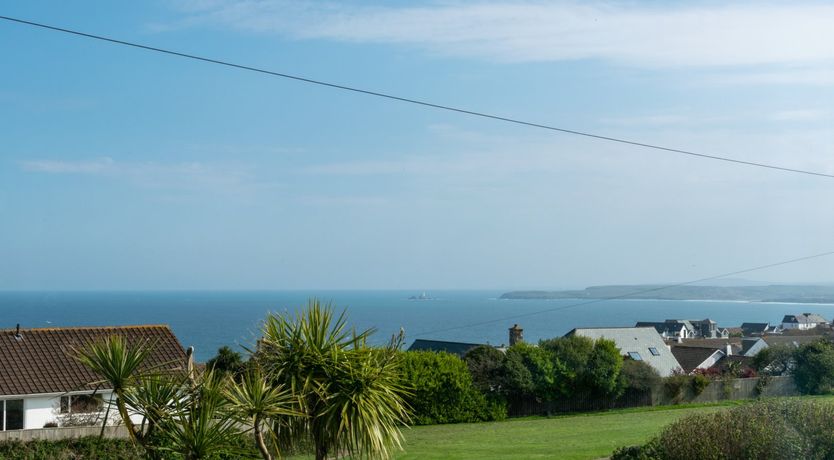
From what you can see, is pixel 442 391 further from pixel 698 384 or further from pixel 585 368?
pixel 698 384

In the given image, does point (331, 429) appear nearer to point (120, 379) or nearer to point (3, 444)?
point (120, 379)

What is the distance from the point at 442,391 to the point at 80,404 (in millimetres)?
14517

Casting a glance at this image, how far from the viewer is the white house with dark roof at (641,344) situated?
6069 cm

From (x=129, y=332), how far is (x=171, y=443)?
22.2m

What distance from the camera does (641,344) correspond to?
6244 centimetres

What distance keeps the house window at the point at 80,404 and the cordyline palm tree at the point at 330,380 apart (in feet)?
60.6

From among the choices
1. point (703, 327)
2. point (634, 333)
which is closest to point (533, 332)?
point (703, 327)

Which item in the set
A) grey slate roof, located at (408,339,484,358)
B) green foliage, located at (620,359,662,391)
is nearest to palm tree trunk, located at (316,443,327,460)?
green foliage, located at (620,359,662,391)

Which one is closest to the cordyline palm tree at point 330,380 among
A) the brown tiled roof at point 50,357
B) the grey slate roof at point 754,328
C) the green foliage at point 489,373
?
the brown tiled roof at point 50,357

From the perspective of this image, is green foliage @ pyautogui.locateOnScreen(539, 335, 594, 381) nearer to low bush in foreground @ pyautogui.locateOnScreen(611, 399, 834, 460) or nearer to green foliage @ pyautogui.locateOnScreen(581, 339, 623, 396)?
green foliage @ pyautogui.locateOnScreen(581, 339, 623, 396)

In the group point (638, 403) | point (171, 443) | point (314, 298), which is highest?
point (314, 298)

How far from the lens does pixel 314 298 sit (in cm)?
1504

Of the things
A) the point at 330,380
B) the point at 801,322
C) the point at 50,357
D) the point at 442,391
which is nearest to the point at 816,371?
the point at 442,391

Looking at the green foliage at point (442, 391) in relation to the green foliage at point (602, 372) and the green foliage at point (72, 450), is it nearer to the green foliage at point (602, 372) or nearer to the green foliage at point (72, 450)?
the green foliage at point (602, 372)
